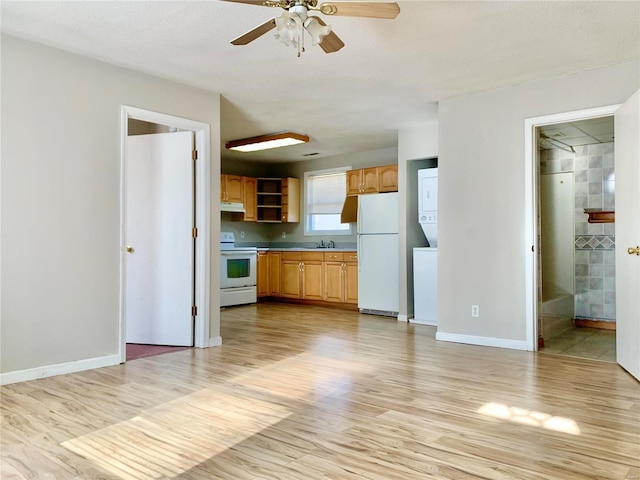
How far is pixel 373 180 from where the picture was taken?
23.0 ft

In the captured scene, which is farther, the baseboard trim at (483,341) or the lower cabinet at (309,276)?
the lower cabinet at (309,276)

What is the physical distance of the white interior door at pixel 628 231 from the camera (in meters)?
3.38

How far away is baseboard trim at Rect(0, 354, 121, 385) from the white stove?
3.45 m

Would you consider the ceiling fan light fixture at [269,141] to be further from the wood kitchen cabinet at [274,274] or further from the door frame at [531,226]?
the door frame at [531,226]

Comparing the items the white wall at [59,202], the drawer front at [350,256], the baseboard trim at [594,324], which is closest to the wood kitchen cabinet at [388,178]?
the drawer front at [350,256]

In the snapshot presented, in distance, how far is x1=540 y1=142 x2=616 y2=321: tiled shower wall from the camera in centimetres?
594

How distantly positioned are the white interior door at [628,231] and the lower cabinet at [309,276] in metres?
3.86

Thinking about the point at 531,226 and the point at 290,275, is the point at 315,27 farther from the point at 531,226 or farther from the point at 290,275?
the point at 290,275

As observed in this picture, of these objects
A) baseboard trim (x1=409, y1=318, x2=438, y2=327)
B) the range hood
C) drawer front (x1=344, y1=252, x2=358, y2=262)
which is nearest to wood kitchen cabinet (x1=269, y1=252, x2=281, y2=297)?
the range hood

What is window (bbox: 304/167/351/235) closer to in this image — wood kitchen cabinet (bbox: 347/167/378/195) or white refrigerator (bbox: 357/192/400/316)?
wood kitchen cabinet (bbox: 347/167/378/195)

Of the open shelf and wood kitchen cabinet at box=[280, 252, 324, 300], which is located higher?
the open shelf

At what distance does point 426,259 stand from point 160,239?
10.1ft

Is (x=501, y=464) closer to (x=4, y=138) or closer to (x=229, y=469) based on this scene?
(x=229, y=469)

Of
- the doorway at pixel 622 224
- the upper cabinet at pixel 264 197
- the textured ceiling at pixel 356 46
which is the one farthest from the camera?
the upper cabinet at pixel 264 197
